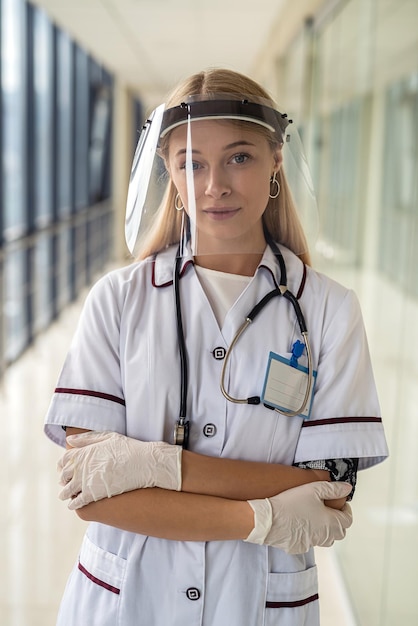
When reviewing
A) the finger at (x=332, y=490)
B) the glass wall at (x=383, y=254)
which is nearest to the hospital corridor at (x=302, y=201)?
the glass wall at (x=383, y=254)

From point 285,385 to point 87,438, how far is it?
305 millimetres

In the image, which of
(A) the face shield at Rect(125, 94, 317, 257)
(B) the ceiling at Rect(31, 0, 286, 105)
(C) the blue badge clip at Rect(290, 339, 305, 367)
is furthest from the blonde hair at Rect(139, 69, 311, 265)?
(B) the ceiling at Rect(31, 0, 286, 105)

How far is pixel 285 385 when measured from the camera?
1.06 meters

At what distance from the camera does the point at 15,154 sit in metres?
5.17

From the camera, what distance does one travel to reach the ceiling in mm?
4656

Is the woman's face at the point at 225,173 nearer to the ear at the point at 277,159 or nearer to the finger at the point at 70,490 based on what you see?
the ear at the point at 277,159

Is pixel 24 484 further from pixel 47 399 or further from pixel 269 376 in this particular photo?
pixel 269 376

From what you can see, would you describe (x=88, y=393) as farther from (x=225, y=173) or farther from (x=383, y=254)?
(x=383, y=254)

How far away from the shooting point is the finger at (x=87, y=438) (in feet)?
3.45

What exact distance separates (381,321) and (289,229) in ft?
4.12

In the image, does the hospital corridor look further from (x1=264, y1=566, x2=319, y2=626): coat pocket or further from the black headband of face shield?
(x1=264, y1=566, x2=319, y2=626): coat pocket

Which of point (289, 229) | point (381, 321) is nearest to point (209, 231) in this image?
point (289, 229)

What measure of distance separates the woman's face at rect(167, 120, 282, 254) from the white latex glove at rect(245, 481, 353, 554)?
39 cm

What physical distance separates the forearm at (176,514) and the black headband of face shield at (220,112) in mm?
521
